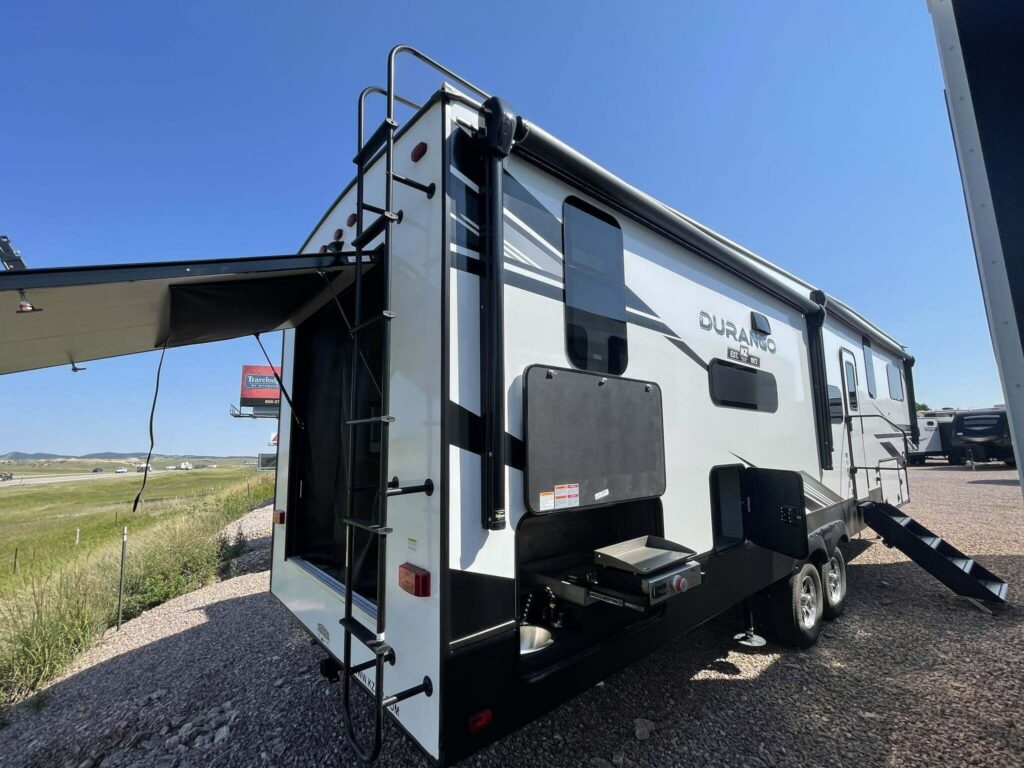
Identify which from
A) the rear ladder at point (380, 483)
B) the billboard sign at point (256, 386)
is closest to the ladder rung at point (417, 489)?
the rear ladder at point (380, 483)

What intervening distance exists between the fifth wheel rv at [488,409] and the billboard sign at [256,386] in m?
26.1

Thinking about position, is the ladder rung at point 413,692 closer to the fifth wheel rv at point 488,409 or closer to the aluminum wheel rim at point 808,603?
the fifth wheel rv at point 488,409

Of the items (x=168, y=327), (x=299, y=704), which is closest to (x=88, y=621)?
(x=299, y=704)

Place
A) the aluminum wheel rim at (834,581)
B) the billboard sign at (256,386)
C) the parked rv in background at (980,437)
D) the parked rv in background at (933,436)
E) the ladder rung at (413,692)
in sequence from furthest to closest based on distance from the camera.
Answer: the billboard sign at (256,386), the parked rv in background at (933,436), the parked rv in background at (980,437), the aluminum wheel rim at (834,581), the ladder rung at (413,692)

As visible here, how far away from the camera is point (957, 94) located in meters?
1.93

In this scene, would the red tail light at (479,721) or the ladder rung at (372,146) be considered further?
the ladder rung at (372,146)

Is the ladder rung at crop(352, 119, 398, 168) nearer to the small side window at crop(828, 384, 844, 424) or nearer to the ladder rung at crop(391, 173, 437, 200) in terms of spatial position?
the ladder rung at crop(391, 173, 437, 200)

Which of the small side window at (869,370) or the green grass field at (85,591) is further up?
the small side window at (869,370)

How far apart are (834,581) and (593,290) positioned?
4.28m

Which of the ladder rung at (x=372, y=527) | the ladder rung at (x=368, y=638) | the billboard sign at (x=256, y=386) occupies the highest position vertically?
the billboard sign at (x=256, y=386)

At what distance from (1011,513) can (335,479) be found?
12992 mm

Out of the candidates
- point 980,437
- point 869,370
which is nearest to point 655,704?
point 869,370

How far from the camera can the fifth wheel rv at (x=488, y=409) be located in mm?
1821

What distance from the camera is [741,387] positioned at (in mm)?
3461
